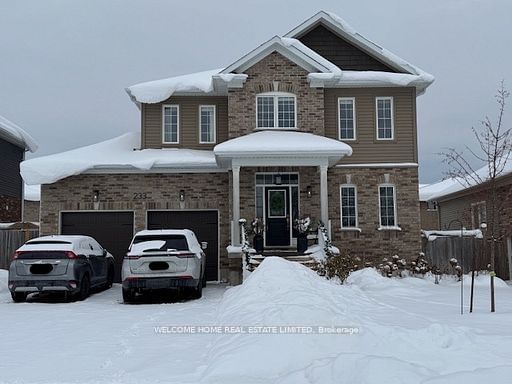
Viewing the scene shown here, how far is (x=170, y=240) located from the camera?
12.3m

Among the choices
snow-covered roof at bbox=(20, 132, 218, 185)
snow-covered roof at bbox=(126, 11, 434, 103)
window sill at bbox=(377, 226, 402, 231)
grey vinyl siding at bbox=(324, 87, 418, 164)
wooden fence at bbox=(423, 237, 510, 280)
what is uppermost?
snow-covered roof at bbox=(126, 11, 434, 103)

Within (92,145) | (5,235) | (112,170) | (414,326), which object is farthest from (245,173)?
(414,326)

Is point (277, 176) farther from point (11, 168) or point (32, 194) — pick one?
point (32, 194)

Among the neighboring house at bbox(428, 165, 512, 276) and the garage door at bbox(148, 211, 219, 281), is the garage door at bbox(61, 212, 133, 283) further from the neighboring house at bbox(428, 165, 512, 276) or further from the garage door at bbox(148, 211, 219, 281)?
the neighboring house at bbox(428, 165, 512, 276)

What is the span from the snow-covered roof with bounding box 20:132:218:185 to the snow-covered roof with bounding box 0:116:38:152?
5.67 meters

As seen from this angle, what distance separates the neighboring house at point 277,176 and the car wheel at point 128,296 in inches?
236

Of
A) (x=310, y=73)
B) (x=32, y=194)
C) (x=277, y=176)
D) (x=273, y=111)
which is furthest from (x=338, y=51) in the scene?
(x=32, y=194)

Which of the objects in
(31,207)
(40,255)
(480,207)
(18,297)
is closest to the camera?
(40,255)

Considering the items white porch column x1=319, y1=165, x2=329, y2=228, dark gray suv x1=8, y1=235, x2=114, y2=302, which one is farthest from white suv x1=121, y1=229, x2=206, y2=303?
white porch column x1=319, y1=165, x2=329, y2=228

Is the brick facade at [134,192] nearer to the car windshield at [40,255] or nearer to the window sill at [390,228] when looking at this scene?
the window sill at [390,228]

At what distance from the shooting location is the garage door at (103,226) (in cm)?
1838

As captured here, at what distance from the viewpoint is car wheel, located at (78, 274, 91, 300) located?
41.7 feet

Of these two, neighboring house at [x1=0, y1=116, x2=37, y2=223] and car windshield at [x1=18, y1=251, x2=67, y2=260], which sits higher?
neighboring house at [x1=0, y1=116, x2=37, y2=223]

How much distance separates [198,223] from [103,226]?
10.7ft
